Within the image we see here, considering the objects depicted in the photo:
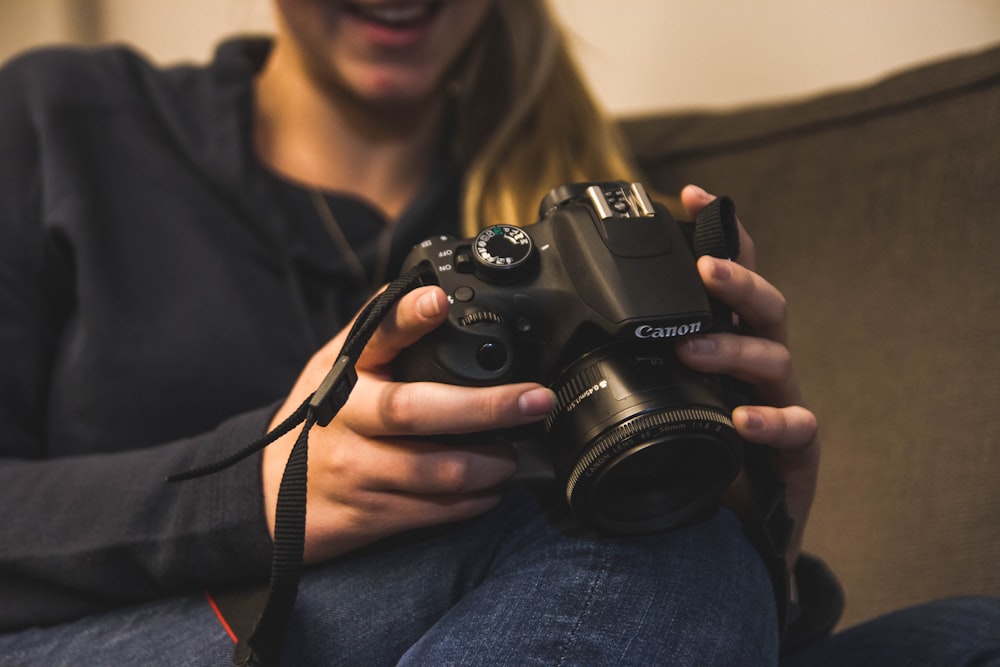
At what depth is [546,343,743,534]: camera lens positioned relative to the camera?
0.40 meters

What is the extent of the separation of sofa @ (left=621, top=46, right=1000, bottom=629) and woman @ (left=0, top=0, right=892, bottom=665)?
16 centimetres

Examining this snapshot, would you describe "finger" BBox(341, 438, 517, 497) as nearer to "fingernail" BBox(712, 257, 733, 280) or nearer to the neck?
"fingernail" BBox(712, 257, 733, 280)

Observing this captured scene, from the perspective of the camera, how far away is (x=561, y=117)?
834 mm

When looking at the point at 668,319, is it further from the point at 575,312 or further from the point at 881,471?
the point at 881,471

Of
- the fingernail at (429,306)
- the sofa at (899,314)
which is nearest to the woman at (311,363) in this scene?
the fingernail at (429,306)

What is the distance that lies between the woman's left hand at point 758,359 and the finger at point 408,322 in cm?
12

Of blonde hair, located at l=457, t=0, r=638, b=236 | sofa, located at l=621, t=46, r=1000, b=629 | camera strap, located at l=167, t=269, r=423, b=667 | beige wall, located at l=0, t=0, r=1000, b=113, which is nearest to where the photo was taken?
camera strap, located at l=167, t=269, r=423, b=667

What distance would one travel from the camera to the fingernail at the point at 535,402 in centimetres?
40

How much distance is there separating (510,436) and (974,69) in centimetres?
51

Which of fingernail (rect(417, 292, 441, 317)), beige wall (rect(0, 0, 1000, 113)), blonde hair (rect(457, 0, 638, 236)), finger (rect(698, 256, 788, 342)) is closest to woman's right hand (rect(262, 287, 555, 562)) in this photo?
fingernail (rect(417, 292, 441, 317))

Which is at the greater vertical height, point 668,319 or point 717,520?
point 668,319

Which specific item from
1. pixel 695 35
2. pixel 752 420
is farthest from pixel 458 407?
pixel 695 35

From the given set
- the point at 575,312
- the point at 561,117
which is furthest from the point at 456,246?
the point at 561,117

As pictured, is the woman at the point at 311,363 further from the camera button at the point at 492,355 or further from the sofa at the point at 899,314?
the sofa at the point at 899,314
